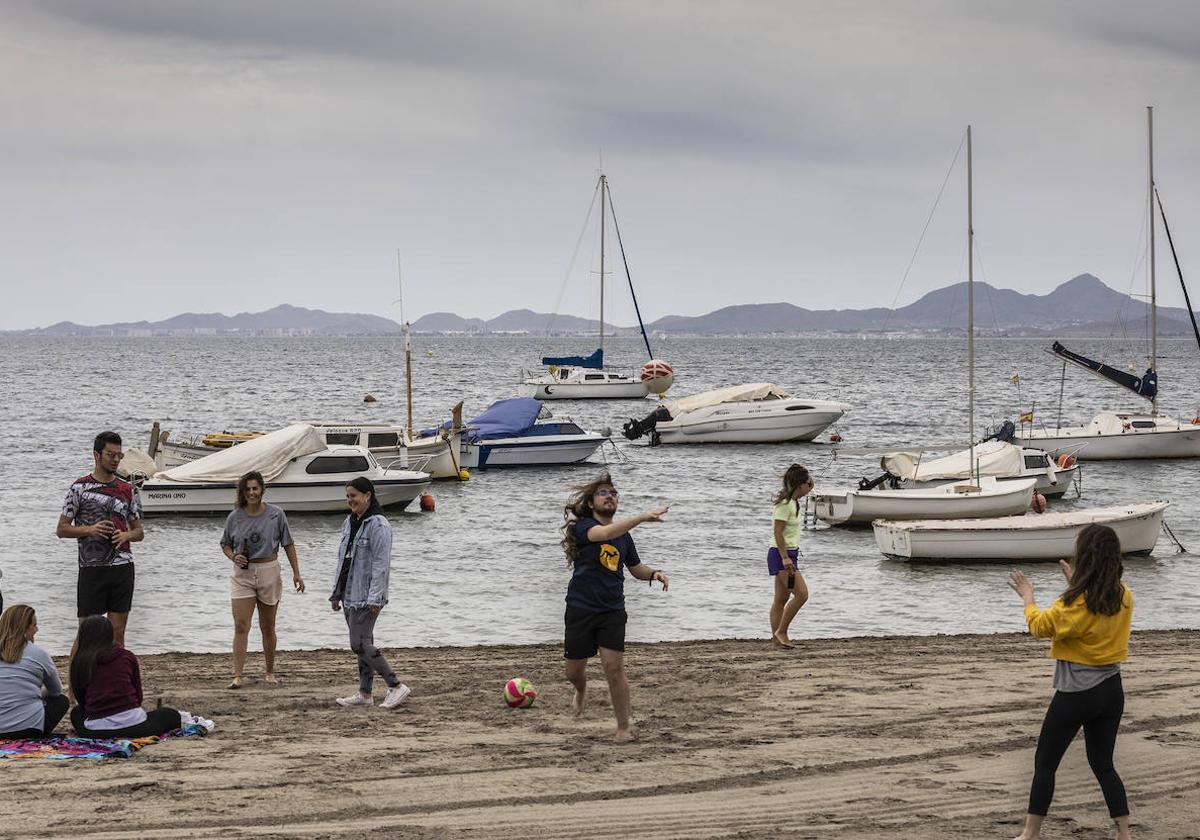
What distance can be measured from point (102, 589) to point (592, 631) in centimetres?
412

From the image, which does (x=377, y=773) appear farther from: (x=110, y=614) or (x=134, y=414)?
(x=134, y=414)

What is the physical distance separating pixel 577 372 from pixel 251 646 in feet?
212

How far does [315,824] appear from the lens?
24.9 feet

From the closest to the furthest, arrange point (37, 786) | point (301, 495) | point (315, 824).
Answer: point (315, 824) < point (37, 786) < point (301, 495)

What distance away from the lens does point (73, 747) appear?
9.07m

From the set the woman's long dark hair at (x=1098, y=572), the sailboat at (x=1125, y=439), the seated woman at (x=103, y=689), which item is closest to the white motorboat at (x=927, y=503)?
the sailboat at (x=1125, y=439)

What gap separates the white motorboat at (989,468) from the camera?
31422mm

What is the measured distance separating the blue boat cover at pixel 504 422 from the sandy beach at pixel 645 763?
92.7 feet

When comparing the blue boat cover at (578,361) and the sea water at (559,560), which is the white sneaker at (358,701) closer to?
the sea water at (559,560)

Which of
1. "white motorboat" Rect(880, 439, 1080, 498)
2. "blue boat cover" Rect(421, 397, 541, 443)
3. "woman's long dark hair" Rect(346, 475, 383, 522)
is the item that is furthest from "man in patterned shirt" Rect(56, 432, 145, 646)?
"blue boat cover" Rect(421, 397, 541, 443)

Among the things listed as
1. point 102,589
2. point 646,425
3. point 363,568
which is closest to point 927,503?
point 363,568

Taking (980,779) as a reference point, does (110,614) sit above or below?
above

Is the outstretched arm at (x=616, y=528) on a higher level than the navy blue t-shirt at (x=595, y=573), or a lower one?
higher

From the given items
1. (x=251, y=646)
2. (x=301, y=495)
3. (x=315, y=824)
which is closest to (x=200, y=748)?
(x=315, y=824)
